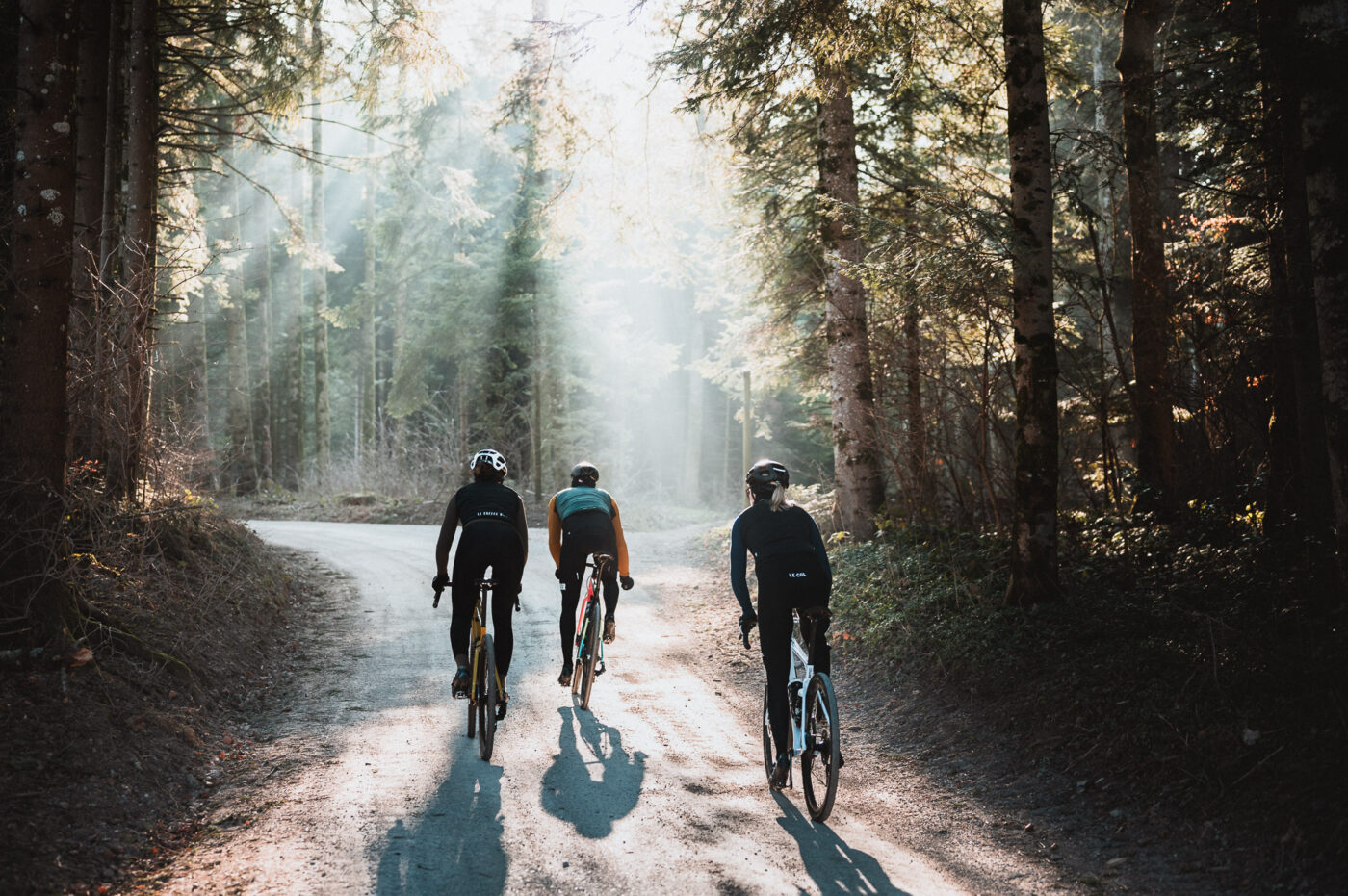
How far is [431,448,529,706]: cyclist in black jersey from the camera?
21.5 ft

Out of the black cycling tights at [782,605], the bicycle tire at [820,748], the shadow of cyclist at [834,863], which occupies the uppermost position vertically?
the black cycling tights at [782,605]

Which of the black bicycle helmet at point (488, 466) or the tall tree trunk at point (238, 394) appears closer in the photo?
the black bicycle helmet at point (488, 466)

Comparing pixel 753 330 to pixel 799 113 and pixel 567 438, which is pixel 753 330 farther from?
pixel 567 438

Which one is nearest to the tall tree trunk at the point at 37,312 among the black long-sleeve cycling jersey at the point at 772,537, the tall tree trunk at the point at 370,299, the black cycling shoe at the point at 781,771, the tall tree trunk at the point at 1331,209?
the black long-sleeve cycling jersey at the point at 772,537

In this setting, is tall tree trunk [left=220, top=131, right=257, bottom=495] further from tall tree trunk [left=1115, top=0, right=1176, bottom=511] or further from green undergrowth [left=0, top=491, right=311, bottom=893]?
tall tree trunk [left=1115, top=0, right=1176, bottom=511]

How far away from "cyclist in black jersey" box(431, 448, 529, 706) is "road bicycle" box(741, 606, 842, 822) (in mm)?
2154

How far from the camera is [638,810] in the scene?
5.32 meters

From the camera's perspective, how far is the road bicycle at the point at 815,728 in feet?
17.0

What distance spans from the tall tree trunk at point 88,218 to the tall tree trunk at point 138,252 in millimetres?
269

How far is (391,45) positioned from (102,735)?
911 cm

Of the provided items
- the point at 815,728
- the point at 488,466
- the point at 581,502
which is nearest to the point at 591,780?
the point at 815,728

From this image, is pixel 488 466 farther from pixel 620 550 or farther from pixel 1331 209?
pixel 1331 209

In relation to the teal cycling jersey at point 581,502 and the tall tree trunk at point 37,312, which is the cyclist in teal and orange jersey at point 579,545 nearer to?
the teal cycling jersey at point 581,502

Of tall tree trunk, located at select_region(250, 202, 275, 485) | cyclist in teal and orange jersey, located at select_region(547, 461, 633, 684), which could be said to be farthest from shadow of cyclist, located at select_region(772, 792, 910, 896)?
tall tree trunk, located at select_region(250, 202, 275, 485)
